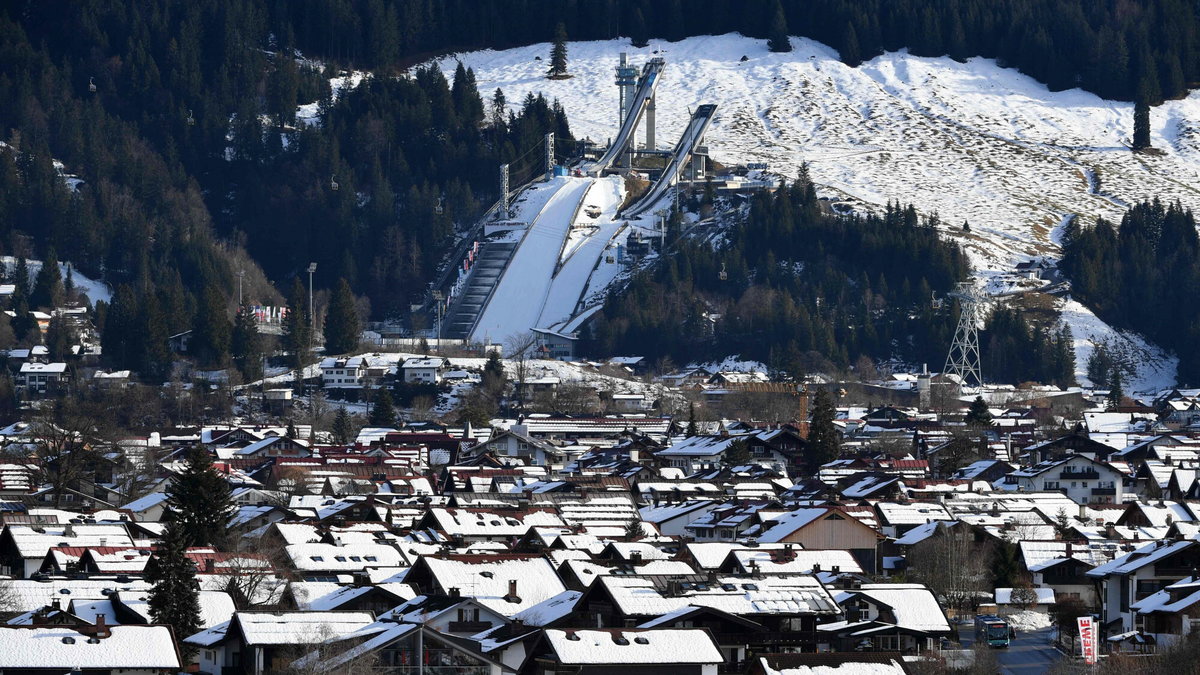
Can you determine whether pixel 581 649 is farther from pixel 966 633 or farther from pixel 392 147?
pixel 392 147

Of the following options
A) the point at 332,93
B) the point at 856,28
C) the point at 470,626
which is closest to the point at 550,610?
the point at 470,626

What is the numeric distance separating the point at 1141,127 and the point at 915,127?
1366 centimetres

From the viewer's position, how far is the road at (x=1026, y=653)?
35500mm

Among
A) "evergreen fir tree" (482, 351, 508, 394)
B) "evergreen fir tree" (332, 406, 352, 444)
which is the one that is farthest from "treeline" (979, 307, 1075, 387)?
"evergreen fir tree" (332, 406, 352, 444)

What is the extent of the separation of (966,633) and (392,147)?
362 feet

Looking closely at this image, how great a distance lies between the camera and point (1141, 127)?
14888cm

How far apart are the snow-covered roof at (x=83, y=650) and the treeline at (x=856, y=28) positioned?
12849cm

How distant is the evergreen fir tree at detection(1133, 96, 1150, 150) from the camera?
148 metres

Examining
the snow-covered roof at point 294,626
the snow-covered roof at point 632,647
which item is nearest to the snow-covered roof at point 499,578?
the snow-covered roof at point 294,626

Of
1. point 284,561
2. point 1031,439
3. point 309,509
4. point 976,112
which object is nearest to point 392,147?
point 976,112

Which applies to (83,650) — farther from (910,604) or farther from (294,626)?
(910,604)

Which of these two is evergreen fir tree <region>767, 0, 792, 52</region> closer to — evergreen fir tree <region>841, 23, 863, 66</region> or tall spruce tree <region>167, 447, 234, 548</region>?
evergreen fir tree <region>841, 23, 863, 66</region>

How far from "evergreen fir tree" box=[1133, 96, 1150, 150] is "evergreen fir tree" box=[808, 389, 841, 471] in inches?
3106

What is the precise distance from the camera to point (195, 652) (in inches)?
1284
